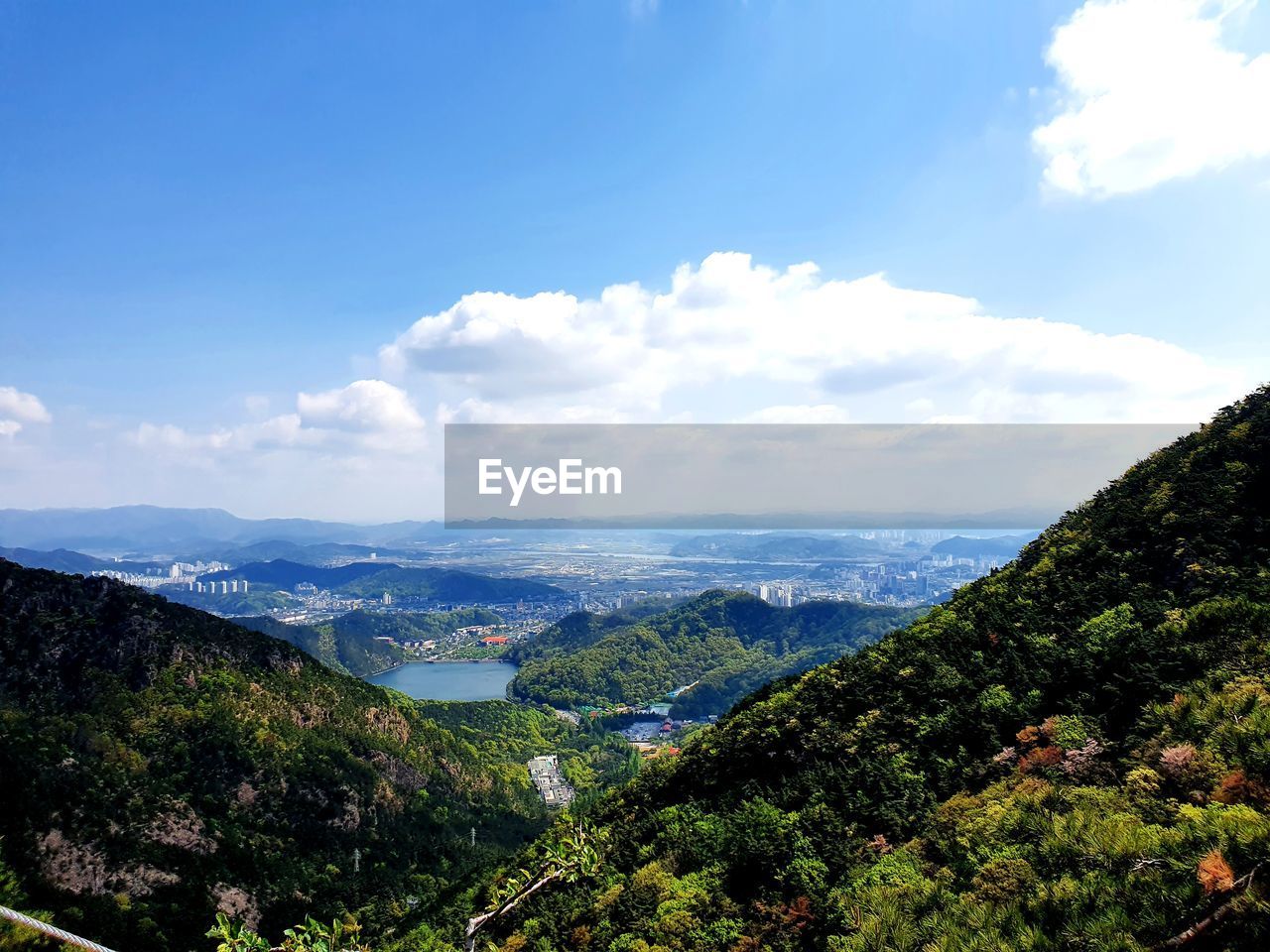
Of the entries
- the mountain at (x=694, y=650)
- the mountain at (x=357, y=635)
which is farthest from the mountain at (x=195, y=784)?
the mountain at (x=357, y=635)

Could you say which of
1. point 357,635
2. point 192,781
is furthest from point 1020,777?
point 357,635

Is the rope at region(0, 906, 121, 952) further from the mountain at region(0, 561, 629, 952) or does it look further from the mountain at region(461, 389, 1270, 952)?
the mountain at region(0, 561, 629, 952)

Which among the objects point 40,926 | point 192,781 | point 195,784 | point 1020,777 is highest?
point 40,926

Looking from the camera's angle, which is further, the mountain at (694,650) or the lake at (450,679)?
the lake at (450,679)

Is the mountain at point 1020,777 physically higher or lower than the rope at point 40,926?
lower

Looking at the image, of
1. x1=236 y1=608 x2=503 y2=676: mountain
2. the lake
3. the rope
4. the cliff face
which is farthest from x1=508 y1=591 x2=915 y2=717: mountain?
the rope

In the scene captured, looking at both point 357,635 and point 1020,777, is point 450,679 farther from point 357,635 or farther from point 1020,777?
point 1020,777

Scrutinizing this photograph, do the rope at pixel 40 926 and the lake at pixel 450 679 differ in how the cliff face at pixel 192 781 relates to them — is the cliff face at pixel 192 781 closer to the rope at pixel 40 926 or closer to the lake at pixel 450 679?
the rope at pixel 40 926
